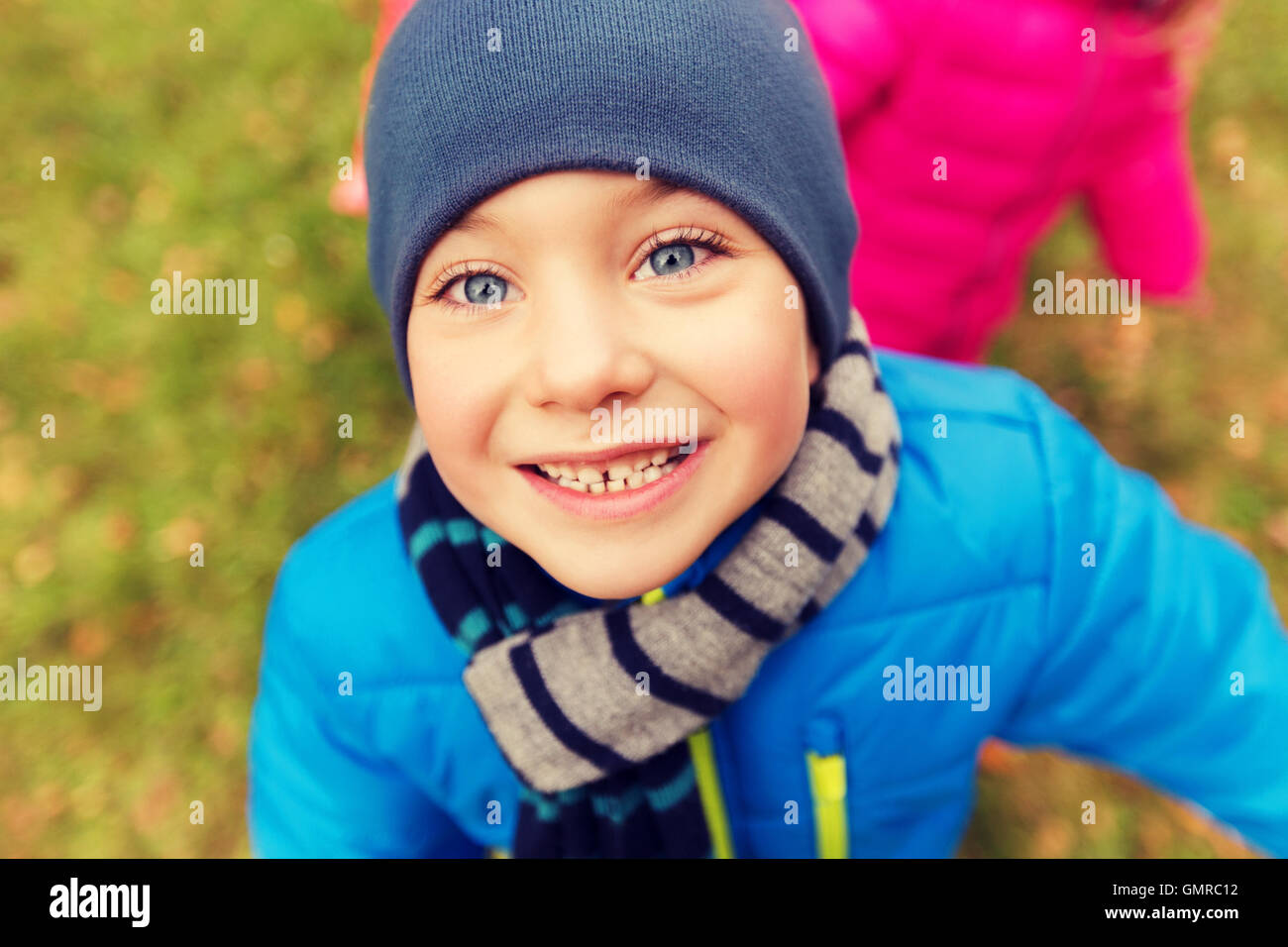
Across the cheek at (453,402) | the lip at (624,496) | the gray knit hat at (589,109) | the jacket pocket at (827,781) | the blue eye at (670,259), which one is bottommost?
the jacket pocket at (827,781)

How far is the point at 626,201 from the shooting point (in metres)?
0.99

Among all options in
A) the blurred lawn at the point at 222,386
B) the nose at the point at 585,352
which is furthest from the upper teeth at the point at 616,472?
the blurred lawn at the point at 222,386

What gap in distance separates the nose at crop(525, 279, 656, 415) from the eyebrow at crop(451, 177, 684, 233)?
0.10 m

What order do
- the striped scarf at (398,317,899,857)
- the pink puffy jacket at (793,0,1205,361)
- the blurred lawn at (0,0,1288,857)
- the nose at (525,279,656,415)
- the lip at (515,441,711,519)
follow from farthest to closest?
the blurred lawn at (0,0,1288,857) → the pink puffy jacket at (793,0,1205,361) → the striped scarf at (398,317,899,857) → the lip at (515,441,711,519) → the nose at (525,279,656,415)

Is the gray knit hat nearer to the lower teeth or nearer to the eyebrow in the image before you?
the eyebrow

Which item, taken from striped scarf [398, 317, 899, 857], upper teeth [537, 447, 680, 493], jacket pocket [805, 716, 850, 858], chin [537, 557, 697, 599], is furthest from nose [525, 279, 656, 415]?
jacket pocket [805, 716, 850, 858]

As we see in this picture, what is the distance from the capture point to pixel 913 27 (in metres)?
1.68

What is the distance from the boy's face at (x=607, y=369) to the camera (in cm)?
98

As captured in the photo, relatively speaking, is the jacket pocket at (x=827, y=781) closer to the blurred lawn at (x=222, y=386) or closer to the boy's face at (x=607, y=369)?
the boy's face at (x=607, y=369)

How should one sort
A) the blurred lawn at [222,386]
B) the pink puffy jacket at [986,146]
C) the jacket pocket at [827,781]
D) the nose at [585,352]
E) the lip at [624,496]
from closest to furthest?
the nose at [585,352]
the lip at [624,496]
the jacket pocket at [827,781]
the pink puffy jacket at [986,146]
the blurred lawn at [222,386]

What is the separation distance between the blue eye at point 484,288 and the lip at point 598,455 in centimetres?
19

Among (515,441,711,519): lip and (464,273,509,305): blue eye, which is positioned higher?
(464,273,509,305): blue eye

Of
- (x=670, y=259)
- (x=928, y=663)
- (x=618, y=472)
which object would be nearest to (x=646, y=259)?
(x=670, y=259)

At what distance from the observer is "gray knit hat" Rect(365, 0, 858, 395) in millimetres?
1001
